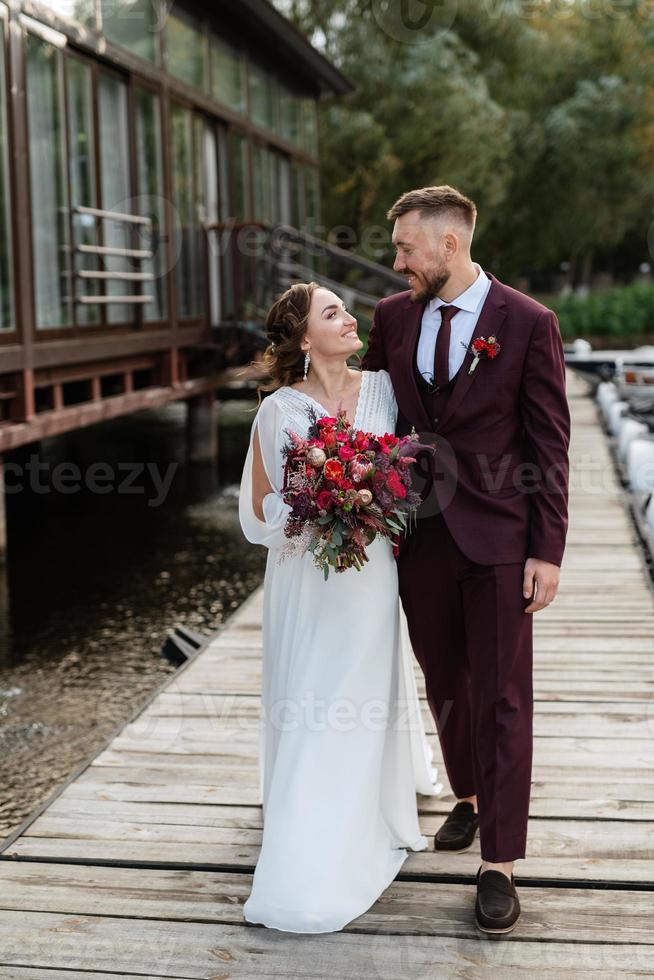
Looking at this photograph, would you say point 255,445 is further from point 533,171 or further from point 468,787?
point 533,171

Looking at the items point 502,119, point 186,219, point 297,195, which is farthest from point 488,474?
point 502,119

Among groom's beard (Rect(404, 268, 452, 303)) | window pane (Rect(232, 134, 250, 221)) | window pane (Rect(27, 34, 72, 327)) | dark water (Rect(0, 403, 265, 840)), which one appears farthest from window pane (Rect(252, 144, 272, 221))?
groom's beard (Rect(404, 268, 452, 303))

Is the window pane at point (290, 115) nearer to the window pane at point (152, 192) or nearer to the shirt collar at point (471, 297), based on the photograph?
the window pane at point (152, 192)

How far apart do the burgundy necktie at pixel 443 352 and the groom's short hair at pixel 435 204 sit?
272 mm

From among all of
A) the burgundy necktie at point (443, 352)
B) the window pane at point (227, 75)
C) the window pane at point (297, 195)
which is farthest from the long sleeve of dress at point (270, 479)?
the window pane at point (297, 195)

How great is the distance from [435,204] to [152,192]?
33.5ft

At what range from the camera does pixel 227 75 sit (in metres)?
15.7

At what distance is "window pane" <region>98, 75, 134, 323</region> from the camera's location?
11.4 meters

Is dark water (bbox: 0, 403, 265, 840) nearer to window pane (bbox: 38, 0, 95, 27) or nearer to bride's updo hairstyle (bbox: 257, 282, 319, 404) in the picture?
bride's updo hairstyle (bbox: 257, 282, 319, 404)

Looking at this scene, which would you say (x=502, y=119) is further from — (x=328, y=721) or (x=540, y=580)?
(x=328, y=721)

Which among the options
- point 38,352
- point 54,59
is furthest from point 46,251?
point 54,59

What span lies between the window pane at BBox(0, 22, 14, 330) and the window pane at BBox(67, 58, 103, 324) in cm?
125

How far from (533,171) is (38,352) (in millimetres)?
28336

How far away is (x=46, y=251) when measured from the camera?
32.3 feet
